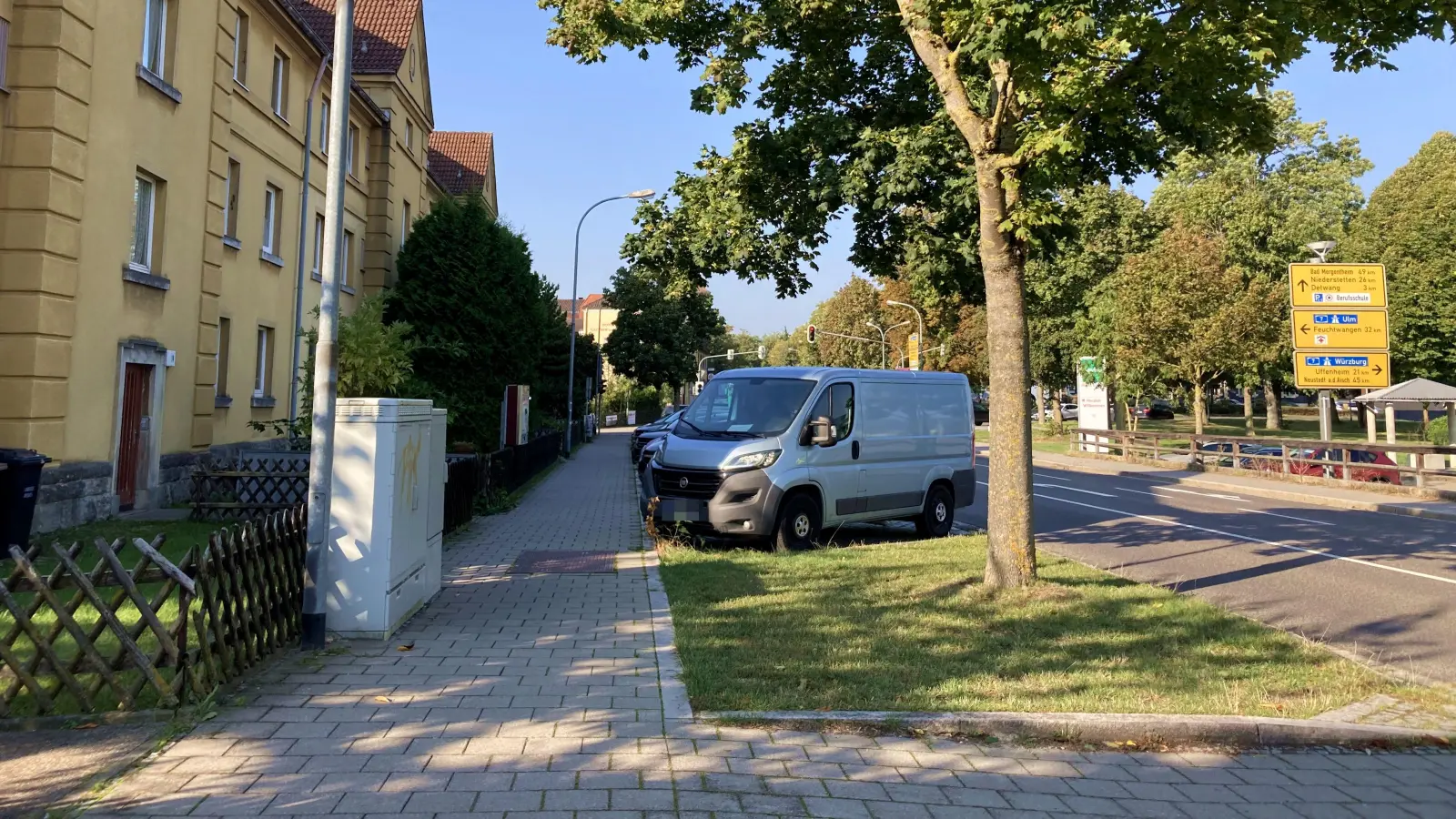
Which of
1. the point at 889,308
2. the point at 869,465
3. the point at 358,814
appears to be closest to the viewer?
the point at 358,814

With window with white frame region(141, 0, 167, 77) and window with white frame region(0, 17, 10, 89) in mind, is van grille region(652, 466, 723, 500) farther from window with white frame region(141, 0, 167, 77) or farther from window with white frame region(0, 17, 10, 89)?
window with white frame region(141, 0, 167, 77)

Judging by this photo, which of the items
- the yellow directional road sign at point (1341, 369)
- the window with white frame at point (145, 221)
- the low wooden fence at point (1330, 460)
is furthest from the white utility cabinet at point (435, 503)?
the yellow directional road sign at point (1341, 369)

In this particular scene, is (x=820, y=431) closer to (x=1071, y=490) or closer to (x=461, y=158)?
(x=1071, y=490)

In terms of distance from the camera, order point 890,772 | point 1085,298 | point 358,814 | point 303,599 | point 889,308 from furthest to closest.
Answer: point 889,308 < point 1085,298 < point 303,599 < point 890,772 < point 358,814

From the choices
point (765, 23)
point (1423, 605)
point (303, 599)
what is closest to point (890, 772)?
point (303, 599)

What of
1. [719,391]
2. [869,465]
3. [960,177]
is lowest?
[869,465]

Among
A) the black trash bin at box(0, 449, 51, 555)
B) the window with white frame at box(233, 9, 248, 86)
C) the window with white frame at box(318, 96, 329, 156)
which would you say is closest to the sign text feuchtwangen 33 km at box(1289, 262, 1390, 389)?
the window with white frame at box(318, 96, 329, 156)

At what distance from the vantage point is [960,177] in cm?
1038

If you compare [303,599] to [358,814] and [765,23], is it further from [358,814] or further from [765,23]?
[765,23]

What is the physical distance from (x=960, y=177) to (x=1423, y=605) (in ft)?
20.4

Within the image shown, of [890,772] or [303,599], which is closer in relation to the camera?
[890,772]

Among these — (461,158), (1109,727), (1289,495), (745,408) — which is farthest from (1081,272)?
(1109,727)

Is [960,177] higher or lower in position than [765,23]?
lower

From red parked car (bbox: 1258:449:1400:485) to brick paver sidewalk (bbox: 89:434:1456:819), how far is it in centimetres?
2050
